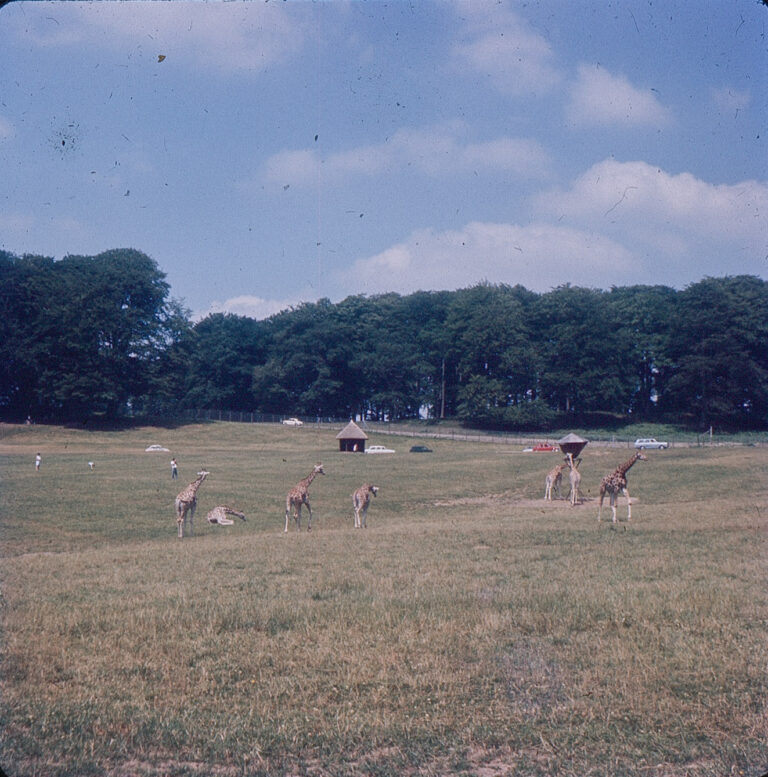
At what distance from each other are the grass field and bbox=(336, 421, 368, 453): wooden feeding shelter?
48.0m

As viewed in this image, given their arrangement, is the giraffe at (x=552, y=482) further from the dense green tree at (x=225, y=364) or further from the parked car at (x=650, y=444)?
the dense green tree at (x=225, y=364)

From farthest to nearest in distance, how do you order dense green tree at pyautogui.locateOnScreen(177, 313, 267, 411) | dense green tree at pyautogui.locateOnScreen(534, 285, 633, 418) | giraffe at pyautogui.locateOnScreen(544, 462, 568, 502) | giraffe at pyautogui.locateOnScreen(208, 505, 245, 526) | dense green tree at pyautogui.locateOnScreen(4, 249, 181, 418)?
dense green tree at pyautogui.locateOnScreen(177, 313, 267, 411)
dense green tree at pyautogui.locateOnScreen(534, 285, 633, 418)
dense green tree at pyautogui.locateOnScreen(4, 249, 181, 418)
giraffe at pyautogui.locateOnScreen(544, 462, 568, 502)
giraffe at pyautogui.locateOnScreen(208, 505, 245, 526)

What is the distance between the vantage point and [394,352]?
104125 mm

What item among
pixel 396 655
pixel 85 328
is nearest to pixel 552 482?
pixel 396 655

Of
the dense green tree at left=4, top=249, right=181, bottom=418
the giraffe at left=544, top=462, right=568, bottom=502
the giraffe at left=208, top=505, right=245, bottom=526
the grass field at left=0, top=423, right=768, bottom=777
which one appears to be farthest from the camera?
the dense green tree at left=4, top=249, right=181, bottom=418

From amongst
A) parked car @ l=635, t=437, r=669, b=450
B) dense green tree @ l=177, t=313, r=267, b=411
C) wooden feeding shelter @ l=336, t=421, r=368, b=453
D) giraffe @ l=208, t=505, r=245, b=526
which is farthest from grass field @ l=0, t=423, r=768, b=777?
dense green tree @ l=177, t=313, r=267, b=411

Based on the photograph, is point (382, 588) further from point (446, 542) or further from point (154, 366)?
point (154, 366)

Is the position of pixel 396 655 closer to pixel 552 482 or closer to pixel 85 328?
pixel 552 482

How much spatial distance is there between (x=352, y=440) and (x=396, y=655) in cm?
5936

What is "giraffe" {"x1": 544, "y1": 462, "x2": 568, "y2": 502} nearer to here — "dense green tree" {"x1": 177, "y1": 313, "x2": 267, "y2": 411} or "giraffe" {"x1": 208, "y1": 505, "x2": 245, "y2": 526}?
"giraffe" {"x1": 208, "y1": 505, "x2": 245, "y2": 526}

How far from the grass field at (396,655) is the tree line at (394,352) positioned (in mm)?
52662

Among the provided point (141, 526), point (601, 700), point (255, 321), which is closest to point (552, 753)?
point (601, 700)

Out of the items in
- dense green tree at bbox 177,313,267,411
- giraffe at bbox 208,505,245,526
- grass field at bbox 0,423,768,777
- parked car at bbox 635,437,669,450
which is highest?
dense green tree at bbox 177,313,267,411

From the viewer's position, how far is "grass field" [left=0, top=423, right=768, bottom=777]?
5445 mm
